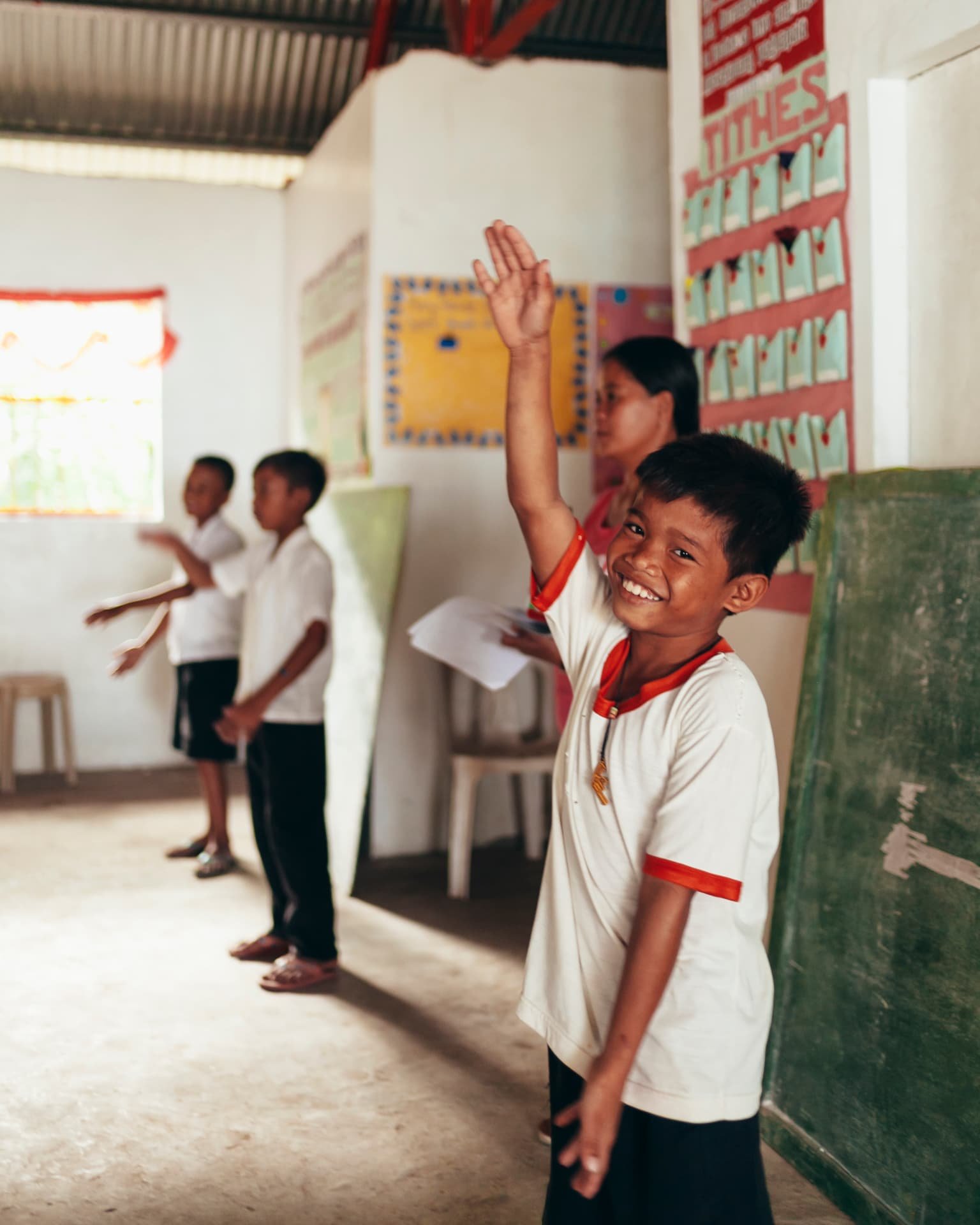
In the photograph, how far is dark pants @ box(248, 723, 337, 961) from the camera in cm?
318

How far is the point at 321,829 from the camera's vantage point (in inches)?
127

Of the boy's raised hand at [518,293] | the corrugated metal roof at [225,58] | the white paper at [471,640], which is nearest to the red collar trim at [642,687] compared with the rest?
the boy's raised hand at [518,293]

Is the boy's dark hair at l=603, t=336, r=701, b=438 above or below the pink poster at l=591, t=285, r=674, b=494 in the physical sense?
below

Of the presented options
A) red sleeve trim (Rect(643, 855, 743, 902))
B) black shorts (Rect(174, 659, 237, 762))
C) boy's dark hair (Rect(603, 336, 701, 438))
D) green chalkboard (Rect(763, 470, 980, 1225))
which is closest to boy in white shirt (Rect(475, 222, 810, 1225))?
red sleeve trim (Rect(643, 855, 743, 902))

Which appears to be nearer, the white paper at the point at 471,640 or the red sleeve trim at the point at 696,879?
the red sleeve trim at the point at 696,879

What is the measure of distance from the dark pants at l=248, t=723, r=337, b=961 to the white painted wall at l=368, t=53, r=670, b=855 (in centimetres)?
123

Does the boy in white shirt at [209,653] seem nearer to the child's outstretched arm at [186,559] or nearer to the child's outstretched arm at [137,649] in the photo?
the child's outstretched arm at [137,649]

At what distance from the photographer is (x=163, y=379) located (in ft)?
20.5

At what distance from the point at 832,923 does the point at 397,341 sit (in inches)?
110

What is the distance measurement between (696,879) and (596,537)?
1.40 metres

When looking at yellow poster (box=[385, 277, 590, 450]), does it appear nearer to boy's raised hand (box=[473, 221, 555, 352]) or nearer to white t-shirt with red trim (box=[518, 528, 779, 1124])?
boy's raised hand (box=[473, 221, 555, 352])

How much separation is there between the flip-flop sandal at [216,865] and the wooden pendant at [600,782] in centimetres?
316

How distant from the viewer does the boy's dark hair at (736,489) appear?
133cm

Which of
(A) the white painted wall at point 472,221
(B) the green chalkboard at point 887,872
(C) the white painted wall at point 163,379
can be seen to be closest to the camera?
(B) the green chalkboard at point 887,872
